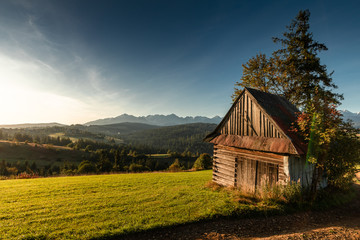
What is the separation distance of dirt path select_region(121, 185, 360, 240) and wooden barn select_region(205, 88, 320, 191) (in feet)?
8.15

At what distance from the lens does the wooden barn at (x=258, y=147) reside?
1075 cm

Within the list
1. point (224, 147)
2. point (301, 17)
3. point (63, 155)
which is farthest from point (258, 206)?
point (63, 155)

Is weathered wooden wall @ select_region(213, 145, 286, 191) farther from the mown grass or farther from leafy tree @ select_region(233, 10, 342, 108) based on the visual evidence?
leafy tree @ select_region(233, 10, 342, 108)

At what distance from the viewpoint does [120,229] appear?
24.1ft

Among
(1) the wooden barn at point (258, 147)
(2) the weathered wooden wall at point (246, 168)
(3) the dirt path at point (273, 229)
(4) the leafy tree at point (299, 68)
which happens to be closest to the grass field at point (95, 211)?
(3) the dirt path at point (273, 229)

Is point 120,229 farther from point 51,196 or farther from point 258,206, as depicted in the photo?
point 51,196

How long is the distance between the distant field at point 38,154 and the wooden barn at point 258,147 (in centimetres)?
12953

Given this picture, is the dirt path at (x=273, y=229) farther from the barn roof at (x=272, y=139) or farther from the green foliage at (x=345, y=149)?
the barn roof at (x=272, y=139)

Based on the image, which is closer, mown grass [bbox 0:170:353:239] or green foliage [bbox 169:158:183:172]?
mown grass [bbox 0:170:353:239]

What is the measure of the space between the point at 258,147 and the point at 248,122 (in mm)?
2467

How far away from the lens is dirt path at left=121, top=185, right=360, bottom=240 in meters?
7.21

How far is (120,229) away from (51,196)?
881 cm

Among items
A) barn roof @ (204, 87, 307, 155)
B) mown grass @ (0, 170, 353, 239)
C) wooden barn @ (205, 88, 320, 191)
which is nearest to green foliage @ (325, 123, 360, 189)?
wooden barn @ (205, 88, 320, 191)

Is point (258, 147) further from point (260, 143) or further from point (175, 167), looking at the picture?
point (175, 167)
